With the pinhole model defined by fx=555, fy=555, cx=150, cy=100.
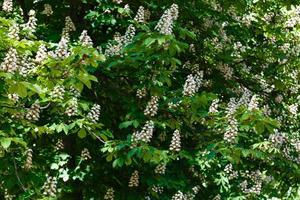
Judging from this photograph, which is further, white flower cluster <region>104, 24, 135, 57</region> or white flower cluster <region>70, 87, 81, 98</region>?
white flower cluster <region>104, 24, 135, 57</region>

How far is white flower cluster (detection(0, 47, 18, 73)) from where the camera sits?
14.6 ft

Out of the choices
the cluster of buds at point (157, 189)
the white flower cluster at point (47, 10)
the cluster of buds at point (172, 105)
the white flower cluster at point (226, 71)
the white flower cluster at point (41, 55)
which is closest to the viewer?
the white flower cluster at point (41, 55)

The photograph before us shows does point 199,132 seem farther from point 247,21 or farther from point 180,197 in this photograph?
point 247,21

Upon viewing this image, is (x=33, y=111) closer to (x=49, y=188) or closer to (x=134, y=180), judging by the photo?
(x=49, y=188)

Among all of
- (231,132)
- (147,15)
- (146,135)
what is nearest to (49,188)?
(146,135)

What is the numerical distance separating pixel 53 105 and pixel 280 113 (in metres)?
4.30

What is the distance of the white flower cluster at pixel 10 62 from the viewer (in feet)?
14.6

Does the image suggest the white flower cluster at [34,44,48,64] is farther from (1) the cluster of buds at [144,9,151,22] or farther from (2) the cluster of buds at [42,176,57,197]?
(1) the cluster of buds at [144,9,151,22]

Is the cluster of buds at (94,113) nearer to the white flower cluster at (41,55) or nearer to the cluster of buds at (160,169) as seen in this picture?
the white flower cluster at (41,55)

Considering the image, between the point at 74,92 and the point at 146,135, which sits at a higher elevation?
the point at 74,92

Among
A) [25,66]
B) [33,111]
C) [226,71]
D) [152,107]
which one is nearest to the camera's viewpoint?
[25,66]

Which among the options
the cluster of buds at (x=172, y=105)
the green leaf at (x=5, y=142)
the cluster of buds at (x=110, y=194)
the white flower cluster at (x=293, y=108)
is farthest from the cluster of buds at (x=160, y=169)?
the white flower cluster at (x=293, y=108)

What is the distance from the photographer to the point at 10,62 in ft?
14.7

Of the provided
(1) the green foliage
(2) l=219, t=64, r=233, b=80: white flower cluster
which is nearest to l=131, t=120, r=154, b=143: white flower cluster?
(1) the green foliage
